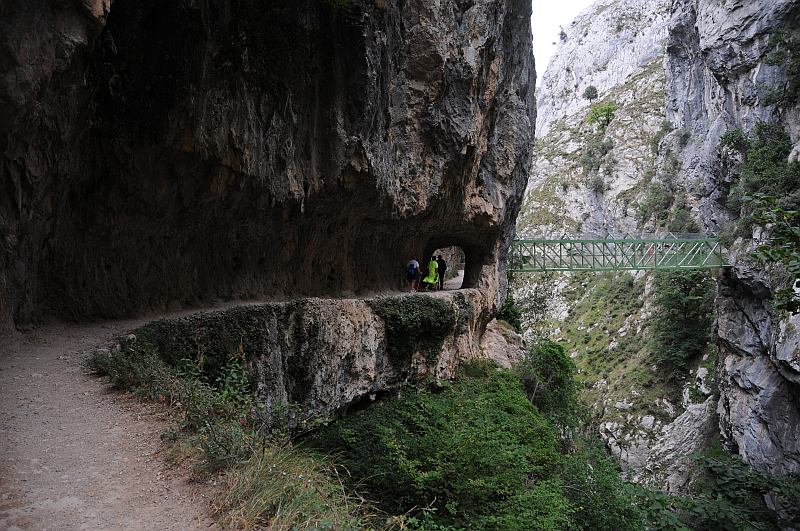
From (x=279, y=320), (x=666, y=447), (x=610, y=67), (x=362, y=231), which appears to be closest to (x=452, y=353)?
(x=362, y=231)

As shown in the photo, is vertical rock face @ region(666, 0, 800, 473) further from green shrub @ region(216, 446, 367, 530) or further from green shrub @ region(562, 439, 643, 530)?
green shrub @ region(216, 446, 367, 530)

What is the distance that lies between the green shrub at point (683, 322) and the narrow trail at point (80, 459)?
30692 millimetres

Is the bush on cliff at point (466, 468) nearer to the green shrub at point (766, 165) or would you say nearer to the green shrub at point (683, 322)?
the green shrub at point (766, 165)

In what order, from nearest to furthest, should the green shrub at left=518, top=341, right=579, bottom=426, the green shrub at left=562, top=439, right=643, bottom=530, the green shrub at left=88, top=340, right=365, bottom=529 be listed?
the green shrub at left=88, top=340, right=365, bottom=529, the green shrub at left=562, top=439, right=643, bottom=530, the green shrub at left=518, top=341, right=579, bottom=426

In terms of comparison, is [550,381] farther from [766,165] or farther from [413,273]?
[766,165]

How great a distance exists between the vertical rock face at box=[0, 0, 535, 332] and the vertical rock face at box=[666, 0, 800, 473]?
13561 millimetres

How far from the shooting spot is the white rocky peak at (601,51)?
7081 centimetres

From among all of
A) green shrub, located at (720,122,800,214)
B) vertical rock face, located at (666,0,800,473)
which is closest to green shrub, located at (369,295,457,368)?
vertical rock face, located at (666,0,800,473)

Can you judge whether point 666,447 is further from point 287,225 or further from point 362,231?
point 287,225

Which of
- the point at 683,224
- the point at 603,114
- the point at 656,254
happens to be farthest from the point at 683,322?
the point at 603,114

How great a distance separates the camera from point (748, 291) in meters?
21.1

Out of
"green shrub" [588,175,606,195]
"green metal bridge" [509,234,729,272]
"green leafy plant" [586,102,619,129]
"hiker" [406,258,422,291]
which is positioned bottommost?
"hiker" [406,258,422,291]

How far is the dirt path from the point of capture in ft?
11.6

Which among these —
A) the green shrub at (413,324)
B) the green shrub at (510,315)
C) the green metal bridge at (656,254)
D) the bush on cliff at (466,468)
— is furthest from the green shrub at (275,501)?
the green shrub at (510,315)
